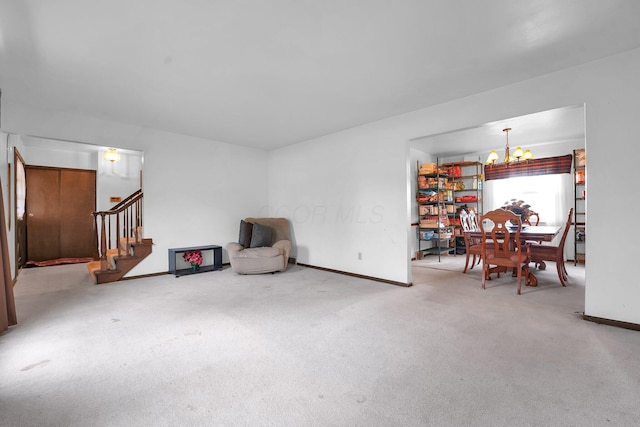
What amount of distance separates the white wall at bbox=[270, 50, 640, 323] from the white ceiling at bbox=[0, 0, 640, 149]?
0.62 ft

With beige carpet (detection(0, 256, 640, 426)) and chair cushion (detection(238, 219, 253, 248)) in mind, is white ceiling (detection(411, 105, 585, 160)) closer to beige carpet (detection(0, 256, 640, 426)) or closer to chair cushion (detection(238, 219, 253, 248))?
beige carpet (detection(0, 256, 640, 426))

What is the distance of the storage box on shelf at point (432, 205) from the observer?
6508 mm

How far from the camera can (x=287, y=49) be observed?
97.4 inches

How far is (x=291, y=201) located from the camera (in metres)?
5.93

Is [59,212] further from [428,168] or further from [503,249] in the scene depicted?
[503,249]

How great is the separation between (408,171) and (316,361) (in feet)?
9.60

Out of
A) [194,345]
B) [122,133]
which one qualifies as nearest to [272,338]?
[194,345]

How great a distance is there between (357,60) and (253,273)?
3559 millimetres

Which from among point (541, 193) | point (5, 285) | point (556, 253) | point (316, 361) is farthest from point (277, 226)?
point (541, 193)

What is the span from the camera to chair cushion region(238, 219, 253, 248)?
531 centimetres

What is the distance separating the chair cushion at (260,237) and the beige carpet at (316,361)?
163 cm

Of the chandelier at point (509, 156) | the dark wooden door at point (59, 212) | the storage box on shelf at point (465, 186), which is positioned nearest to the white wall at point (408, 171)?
the chandelier at point (509, 156)

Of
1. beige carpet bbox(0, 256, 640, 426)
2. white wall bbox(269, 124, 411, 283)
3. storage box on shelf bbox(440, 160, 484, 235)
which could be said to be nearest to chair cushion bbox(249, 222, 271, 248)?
white wall bbox(269, 124, 411, 283)

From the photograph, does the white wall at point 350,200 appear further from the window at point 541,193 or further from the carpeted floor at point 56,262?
the carpeted floor at point 56,262
